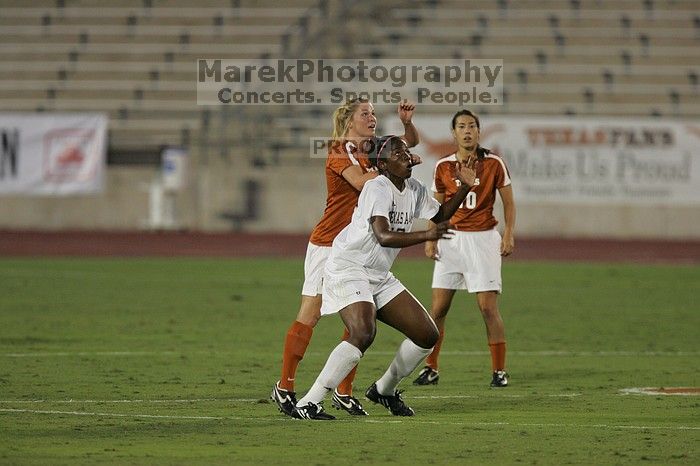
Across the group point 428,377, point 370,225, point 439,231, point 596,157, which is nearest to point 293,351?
point 370,225

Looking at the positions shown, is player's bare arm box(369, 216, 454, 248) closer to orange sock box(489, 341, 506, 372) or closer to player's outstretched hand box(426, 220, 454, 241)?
player's outstretched hand box(426, 220, 454, 241)

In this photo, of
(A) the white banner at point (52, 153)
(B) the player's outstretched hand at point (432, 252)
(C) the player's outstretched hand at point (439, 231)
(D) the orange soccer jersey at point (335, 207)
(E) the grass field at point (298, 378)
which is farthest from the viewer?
(A) the white banner at point (52, 153)

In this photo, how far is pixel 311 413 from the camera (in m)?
8.72

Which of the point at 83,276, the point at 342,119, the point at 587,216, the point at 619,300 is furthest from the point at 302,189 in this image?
the point at 342,119

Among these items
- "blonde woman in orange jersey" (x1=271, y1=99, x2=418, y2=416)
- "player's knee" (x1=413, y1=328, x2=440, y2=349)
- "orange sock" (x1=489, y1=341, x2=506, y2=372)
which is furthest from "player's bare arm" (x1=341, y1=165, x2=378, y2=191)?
"orange sock" (x1=489, y1=341, x2=506, y2=372)

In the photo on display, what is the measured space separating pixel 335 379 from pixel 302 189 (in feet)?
71.3

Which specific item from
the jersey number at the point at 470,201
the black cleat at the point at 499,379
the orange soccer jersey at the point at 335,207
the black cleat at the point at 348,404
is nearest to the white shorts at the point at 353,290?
the orange soccer jersey at the point at 335,207

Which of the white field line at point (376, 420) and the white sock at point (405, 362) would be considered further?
the white sock at point (405, 362)

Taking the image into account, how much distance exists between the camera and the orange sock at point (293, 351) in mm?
9133

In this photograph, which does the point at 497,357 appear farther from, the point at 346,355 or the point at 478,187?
the point at 346,355

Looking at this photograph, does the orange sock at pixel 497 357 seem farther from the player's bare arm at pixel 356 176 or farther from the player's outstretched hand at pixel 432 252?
the player's bare arm at pixel 356 176

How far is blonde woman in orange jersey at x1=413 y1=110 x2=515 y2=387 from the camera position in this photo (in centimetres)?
1111

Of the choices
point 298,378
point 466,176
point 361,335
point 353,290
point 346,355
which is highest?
point 466,176

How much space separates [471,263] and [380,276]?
259 centimetres
